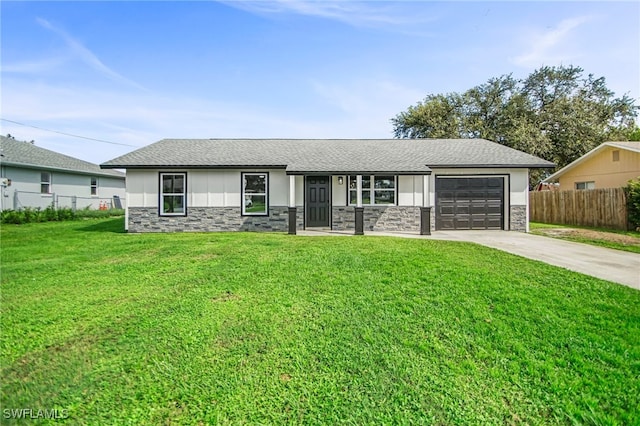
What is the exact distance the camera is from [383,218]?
1263cm

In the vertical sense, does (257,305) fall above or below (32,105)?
below

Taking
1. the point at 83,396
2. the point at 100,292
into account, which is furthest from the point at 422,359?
the point at 100,292

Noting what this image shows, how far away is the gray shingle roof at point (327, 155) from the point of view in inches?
476

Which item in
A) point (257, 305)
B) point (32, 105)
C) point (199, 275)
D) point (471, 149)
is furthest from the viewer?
point (32, 105)

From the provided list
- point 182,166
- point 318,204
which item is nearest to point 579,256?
point 318,204

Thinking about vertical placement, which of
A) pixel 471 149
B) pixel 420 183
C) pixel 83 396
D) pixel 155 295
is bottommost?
pixel 83 396

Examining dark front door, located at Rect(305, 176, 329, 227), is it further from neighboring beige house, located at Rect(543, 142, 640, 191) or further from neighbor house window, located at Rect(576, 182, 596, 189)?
neighbor house window, located at Rect(576, 182, 596, 189)

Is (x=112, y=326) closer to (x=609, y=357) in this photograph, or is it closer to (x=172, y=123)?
(x=609, y=357)

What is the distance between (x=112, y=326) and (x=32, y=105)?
63.1ft

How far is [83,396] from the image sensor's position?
259cm

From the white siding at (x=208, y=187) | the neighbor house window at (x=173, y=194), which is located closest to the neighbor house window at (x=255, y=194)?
the white siding at (x=208, y=187)

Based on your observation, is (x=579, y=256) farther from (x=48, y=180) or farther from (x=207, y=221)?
(x=48, y=180)

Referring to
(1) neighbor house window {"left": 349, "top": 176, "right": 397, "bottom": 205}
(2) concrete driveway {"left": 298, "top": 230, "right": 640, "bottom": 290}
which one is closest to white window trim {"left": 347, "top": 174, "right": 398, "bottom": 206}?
(1) neighbor house window {"left": 349, "top": 176, "right": 397, "bottom": 205}

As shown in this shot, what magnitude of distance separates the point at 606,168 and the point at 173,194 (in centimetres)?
2178
